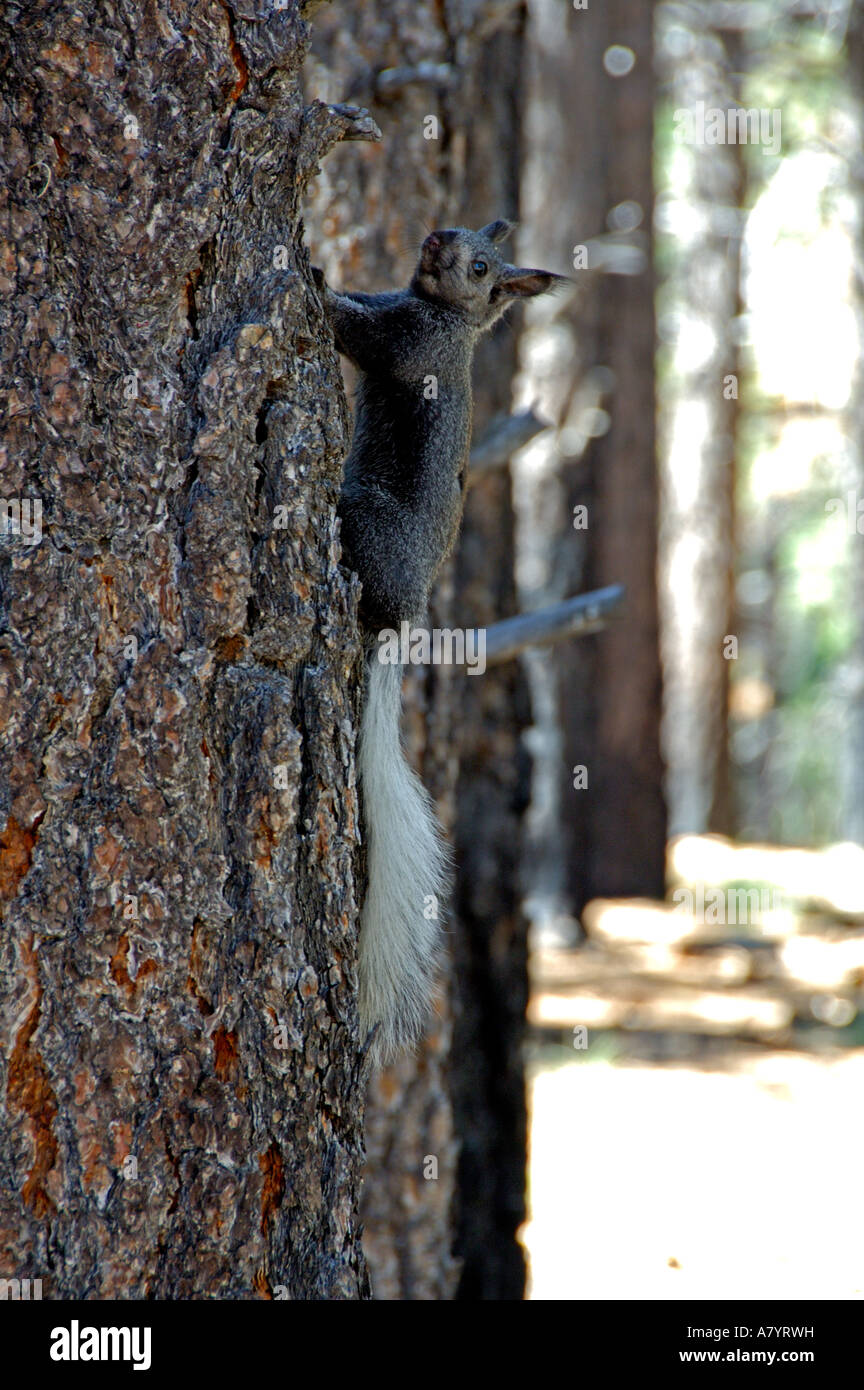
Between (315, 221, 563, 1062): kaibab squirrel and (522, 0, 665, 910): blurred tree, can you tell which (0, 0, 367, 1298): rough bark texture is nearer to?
(315, 221, 563, 1062): kaibab squirrel

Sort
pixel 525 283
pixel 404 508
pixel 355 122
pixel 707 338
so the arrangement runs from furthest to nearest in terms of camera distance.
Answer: pixel 707 338, pixel 525 283, pixel 404 508, pixel 355 122

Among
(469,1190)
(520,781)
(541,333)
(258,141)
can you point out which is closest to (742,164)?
(541,333)

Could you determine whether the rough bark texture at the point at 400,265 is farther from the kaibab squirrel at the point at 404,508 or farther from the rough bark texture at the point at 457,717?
the kaibab squirrel at the point at 404,508

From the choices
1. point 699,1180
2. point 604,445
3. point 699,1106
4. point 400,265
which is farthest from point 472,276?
point 604,445

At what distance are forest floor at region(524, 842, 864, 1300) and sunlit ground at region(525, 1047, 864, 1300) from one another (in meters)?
0.01

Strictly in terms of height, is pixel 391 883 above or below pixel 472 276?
below

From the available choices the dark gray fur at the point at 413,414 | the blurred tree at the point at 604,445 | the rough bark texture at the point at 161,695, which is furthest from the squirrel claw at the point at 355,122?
the blurred tree at the point at 604,445

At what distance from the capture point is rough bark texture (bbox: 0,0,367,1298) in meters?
1.88

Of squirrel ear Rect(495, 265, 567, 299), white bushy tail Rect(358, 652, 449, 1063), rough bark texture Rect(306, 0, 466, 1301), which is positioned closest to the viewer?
white bushy tail Rect(358, 652, 449, 1063)

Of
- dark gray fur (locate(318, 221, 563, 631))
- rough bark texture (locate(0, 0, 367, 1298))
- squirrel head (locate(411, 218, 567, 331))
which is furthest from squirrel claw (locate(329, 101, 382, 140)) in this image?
squirrel head (locate(411, 218, 567, 331))

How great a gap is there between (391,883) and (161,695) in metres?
0.61

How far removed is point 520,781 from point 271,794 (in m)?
2.69

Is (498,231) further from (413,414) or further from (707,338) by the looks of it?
(707,338)

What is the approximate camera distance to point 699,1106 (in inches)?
265
